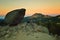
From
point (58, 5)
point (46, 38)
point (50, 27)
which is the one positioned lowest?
point (46, 38)

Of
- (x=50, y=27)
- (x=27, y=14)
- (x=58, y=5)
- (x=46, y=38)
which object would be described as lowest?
(x=46, y=38)

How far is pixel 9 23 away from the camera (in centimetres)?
184

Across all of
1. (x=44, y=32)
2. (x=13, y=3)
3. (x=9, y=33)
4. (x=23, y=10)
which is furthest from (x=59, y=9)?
(x=9, y=33)

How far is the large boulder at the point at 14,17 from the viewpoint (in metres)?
1.84

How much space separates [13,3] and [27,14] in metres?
0.28

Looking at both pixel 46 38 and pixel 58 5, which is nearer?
pixel 46 38

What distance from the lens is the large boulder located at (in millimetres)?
1841

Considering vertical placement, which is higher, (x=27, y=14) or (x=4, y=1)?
(x=4, y=1)

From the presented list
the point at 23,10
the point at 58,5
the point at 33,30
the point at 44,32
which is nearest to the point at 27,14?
the point at 23,10

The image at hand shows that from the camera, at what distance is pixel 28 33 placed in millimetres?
1814

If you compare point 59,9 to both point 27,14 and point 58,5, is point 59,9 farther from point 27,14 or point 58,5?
point 27,14

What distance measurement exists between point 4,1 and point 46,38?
842mm

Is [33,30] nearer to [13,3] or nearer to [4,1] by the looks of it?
[13,3]

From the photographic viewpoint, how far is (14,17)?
6.10 feet
